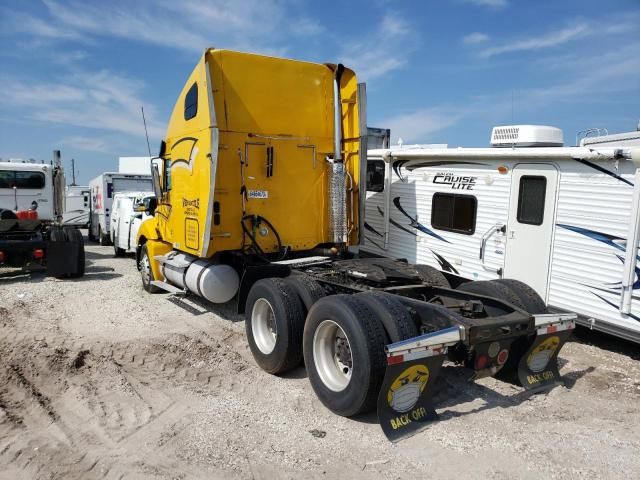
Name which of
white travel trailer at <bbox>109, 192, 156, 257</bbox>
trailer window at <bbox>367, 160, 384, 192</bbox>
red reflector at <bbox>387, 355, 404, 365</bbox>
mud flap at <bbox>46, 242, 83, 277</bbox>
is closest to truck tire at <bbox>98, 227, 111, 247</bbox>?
white travel trailer at <bbox>109, 192, 156, 257</bbox>

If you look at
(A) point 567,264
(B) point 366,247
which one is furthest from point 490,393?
(B) point 366,247

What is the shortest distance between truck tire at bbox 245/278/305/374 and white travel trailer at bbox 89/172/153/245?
42.6ft

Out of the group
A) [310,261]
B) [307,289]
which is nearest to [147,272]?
[310,261]

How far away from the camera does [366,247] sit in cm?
945

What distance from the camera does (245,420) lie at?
4.21 meters

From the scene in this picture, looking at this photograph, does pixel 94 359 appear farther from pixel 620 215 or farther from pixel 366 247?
pixel 620 215

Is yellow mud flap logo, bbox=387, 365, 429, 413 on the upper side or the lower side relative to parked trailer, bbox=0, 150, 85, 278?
lower

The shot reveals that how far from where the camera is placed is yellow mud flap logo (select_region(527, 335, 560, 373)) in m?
4.62

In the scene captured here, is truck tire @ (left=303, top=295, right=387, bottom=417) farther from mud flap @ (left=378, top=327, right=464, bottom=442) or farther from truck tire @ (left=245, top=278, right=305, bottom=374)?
truck tire @ (left=245, top=278, right=305, bottom=374)

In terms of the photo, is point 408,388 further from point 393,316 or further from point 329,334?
point 329,334

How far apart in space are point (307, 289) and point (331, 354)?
843 mm

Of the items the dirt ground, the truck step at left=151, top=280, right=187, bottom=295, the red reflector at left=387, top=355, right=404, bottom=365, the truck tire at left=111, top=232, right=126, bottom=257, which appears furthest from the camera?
the truck tire at left=111, top=232, right=126, bottom=257

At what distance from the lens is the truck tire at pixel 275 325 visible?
5.00m

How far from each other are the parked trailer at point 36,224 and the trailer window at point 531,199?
27.7 feet
